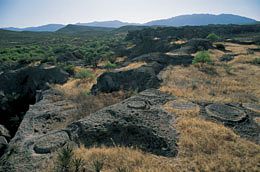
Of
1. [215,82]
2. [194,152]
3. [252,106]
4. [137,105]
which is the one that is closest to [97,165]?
[194,152]

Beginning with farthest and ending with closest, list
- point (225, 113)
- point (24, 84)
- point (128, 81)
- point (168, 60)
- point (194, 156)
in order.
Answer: point (24, 84), point (168, 60), point (128, 81), point (225, 113), point (194, 156)

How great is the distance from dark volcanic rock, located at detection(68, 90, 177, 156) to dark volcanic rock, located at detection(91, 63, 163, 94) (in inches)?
288

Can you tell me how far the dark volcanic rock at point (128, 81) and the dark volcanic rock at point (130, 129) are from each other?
7.33m

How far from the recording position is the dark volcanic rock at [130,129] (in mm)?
11227

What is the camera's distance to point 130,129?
39.6ft

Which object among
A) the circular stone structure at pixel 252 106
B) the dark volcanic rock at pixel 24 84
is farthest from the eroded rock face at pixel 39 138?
the dark volcanic rock at pixel 24 84

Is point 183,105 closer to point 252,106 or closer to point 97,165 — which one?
point 252,106

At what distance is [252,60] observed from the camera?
29688mm

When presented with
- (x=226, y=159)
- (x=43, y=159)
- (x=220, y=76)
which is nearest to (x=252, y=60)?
(x=220, y=76)

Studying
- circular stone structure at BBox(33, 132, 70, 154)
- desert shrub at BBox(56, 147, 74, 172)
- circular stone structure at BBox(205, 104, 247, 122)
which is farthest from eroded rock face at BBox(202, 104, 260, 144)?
desert shrub at BBox(56, 147, 74, 172)

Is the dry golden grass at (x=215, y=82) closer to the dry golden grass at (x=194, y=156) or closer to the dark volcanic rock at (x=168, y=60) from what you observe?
the dark volcanic rock at (x=168, y=60)

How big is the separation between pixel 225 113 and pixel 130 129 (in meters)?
4.99

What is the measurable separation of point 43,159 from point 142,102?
609cm

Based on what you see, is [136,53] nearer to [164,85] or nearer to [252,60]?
[252,60]
